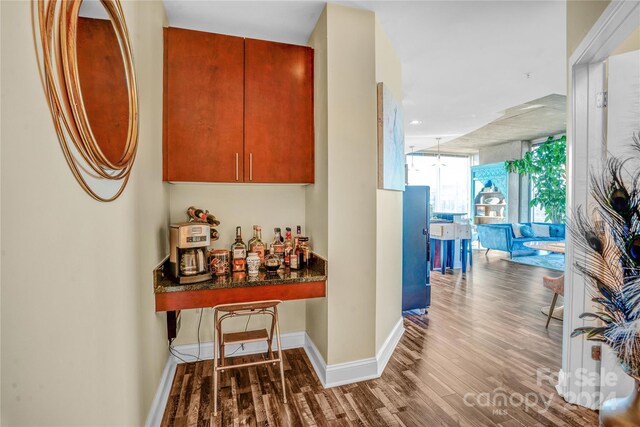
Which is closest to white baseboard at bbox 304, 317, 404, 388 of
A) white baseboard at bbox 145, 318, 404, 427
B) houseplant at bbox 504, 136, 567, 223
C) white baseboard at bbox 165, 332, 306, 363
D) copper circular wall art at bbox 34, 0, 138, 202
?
white baseboard at bbox 145, 318, 404, 427

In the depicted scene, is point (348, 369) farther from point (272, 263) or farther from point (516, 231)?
point (516, 231)

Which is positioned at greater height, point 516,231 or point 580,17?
point 580,17

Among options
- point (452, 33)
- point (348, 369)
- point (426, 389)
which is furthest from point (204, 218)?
point (452, 33)

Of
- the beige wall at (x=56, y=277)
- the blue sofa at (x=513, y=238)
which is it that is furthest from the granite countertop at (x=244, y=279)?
the blue sofa at (x=513, y=238)

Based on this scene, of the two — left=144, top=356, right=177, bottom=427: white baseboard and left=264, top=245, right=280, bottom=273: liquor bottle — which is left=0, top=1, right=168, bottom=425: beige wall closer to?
left=144, top=356, right=177, bottom=427: white baseboard

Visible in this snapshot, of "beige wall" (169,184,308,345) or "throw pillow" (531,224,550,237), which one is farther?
"throw pillow" (531,224,550,237)

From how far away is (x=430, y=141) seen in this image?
7285 mm

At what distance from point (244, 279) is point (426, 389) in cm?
151

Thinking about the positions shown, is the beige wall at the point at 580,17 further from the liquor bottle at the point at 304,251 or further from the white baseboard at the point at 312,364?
the white baseboard at the point at 312,364

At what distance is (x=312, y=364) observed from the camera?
8.03 feet

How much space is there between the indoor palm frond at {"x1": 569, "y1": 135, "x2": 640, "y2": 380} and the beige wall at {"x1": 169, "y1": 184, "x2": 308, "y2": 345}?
1.99 meters

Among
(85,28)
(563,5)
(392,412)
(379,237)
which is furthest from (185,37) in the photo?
(392,412)

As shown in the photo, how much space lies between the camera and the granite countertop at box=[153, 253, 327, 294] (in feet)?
6.20

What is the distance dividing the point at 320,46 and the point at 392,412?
2.59 metres
